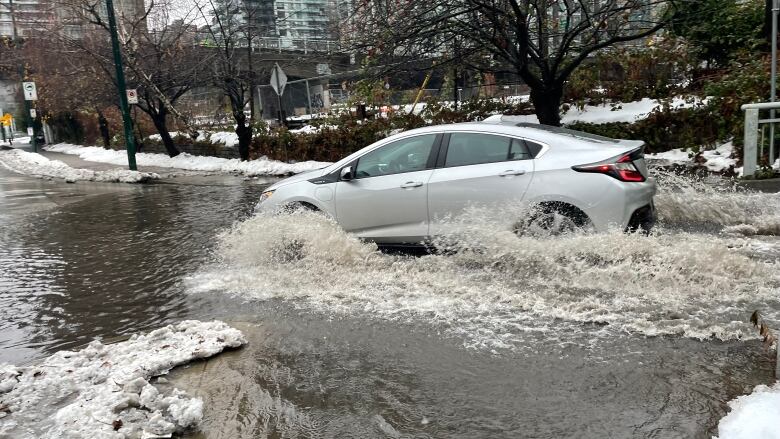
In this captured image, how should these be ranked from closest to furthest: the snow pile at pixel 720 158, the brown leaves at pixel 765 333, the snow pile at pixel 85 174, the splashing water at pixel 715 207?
the brown leaves at pixel 765 333
the splashing water at pixel 715 207
the snow pile at pixel 720 158
the snow pile at pixel 85 174

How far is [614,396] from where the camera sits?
355 centimetres

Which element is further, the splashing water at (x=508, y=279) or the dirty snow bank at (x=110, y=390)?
the splashing water at (x=508, y=279)

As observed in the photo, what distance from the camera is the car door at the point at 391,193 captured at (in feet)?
21.4

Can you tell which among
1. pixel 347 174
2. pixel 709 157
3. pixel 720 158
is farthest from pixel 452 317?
pixel 709 157

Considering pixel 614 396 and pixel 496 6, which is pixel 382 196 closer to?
pixel 614 396

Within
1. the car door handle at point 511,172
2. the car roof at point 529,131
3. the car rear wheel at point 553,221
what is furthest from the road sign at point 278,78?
the car rear wheel at point 553,221

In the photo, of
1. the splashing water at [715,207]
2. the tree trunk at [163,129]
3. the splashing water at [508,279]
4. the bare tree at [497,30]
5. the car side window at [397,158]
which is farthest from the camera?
the tree trunk at [163,129]

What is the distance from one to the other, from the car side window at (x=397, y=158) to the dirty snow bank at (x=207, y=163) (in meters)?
6.54

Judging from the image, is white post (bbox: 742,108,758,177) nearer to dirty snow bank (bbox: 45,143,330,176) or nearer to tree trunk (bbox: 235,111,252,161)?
dirty snow bank (bbox: 45,143,330,176)

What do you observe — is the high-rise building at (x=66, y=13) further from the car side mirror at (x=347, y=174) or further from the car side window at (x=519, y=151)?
the car side window at (x=519, y=151)

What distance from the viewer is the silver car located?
19.2 ft

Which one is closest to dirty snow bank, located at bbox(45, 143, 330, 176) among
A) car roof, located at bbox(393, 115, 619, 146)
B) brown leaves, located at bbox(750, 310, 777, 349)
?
car roof, located at bbox(393, 115, 619, 146)

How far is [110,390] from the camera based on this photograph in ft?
12.5

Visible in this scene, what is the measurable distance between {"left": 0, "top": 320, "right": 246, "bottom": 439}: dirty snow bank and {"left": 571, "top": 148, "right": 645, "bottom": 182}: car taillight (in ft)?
12.0
